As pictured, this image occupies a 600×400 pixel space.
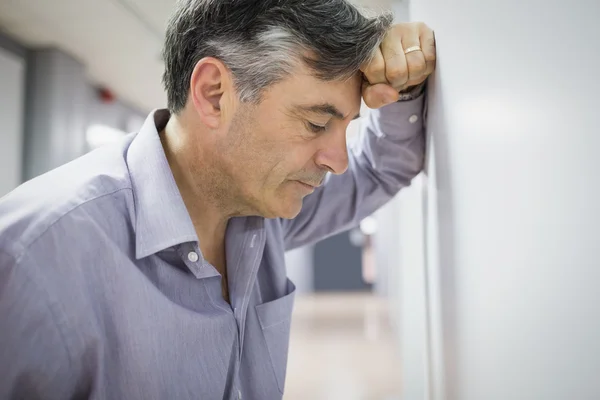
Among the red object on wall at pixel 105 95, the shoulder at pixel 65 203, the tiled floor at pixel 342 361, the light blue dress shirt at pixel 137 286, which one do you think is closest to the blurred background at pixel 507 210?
the light blue dress shirt at pixel 137 286

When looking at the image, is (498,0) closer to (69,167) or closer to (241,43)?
(241,43)

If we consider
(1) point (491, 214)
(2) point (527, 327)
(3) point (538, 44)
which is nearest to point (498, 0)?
(3) point (538, 44)

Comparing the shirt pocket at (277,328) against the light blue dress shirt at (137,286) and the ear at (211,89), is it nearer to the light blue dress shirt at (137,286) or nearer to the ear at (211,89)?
the light blue dress shirt at (137,286)

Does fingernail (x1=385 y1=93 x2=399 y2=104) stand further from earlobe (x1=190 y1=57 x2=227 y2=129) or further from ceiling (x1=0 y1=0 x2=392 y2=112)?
ceiling (x1=0 y1=0 x2=392 y2=112)

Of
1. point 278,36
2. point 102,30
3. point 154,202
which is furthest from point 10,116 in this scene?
point 278,36

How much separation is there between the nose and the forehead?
2.2 inches

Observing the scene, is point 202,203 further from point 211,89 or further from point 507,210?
point 507,210

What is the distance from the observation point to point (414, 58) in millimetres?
955

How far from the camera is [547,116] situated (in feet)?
1.79

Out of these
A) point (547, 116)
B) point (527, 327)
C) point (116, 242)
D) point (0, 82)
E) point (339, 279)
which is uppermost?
point (0, 82)

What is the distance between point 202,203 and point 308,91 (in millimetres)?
355

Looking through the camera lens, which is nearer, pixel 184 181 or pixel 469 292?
pixel 469 292

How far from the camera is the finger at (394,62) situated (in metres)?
0.95

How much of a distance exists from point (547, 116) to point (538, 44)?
3.5 inches
